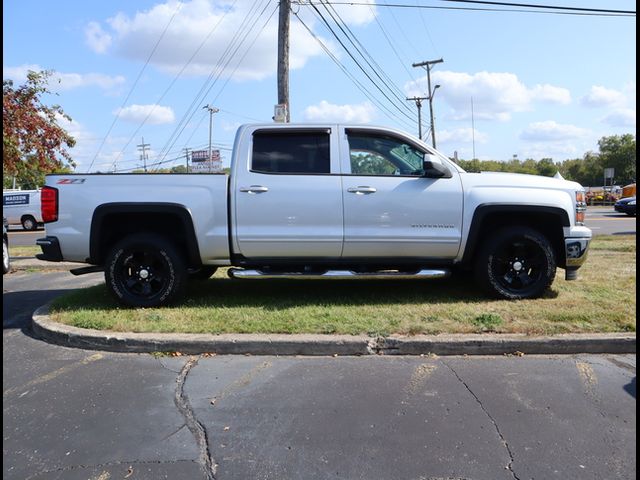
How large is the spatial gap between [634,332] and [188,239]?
457 centimetres

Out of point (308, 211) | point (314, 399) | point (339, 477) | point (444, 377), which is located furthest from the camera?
point (308, 211)

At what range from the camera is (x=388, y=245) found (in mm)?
5645

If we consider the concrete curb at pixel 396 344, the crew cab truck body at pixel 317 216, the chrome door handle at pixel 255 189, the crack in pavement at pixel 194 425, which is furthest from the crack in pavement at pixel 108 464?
the chrome door handle at pixel 255 189

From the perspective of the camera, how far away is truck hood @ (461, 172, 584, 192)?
567 cm

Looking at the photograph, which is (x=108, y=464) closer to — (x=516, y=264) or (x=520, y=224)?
(x=516, y=264)

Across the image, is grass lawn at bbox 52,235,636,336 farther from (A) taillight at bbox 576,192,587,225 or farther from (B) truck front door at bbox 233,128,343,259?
(A) taillight at bbox 576,192,587,225

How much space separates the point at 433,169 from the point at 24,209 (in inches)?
1100

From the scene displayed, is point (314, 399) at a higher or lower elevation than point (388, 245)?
lower

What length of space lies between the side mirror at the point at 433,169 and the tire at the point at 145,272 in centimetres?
292

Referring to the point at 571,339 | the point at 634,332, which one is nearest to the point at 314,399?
the point at 571,339

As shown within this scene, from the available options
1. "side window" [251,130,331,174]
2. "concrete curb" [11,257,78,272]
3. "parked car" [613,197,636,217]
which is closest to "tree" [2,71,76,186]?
"concrete curb" [11,257,78,272]

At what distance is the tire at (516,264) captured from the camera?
5711mm

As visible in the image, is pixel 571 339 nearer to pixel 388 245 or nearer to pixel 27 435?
pixel 388 245

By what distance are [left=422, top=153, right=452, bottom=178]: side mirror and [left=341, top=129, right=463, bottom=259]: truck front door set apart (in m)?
0.05
